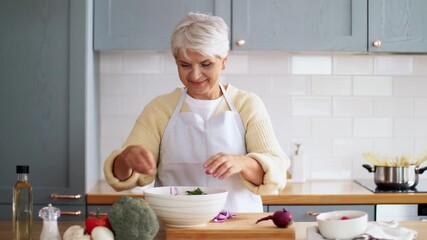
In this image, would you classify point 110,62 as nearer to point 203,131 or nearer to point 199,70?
point 203,131

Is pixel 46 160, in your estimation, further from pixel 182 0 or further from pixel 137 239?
pixel 137 239

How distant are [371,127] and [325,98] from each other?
32 cm

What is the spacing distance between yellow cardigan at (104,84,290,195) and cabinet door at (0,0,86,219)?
0.92 metres

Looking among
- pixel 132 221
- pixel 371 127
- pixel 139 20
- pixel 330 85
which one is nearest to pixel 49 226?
pixel 132 221

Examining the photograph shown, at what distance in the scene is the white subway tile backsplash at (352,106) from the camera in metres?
4.23

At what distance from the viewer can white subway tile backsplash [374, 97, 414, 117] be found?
4.25m

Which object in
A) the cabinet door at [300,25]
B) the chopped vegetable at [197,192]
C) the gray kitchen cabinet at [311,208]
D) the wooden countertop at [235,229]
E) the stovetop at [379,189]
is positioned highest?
the cabinet door at [300,25]

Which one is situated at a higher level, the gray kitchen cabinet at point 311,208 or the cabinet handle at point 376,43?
the cabinet handle at point 376,43

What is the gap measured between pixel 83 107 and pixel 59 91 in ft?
0.47

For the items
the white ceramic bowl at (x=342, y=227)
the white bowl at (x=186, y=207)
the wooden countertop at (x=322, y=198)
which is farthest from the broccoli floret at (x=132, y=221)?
the wooden countertop at (x=322, y=198)

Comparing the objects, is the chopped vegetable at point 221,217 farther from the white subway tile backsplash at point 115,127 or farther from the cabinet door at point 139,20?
the white subway tile backsplash at point 115,127

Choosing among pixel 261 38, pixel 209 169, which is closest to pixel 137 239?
pixel 209 169

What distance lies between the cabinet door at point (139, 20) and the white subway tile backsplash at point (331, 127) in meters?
0.86

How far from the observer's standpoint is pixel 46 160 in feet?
11.9
